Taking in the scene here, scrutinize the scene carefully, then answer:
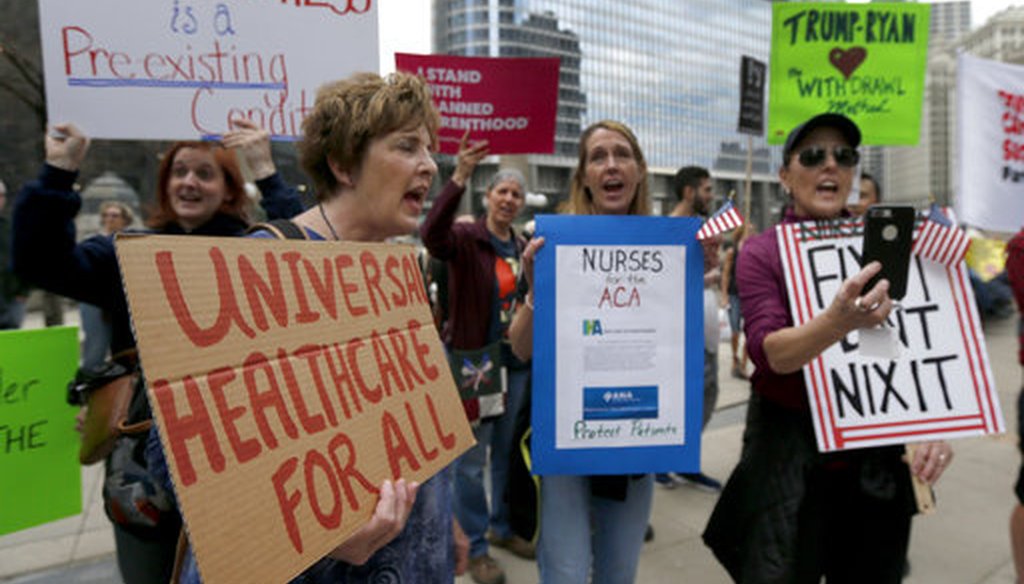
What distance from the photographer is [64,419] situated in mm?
2152

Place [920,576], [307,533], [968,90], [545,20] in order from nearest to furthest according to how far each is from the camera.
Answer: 1. [307,533]
2. [920,576]
3. [968,90]
4. [545,20]

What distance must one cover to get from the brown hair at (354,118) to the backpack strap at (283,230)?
182 millimetres

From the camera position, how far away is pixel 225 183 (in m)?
2.13

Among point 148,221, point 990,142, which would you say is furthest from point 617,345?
point 990,142

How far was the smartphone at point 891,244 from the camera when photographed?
4.57 ft

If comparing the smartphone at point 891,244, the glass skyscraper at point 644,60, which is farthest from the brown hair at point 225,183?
the glass skyscraper at point 644,60

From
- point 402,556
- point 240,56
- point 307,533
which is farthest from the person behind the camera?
point 240,56

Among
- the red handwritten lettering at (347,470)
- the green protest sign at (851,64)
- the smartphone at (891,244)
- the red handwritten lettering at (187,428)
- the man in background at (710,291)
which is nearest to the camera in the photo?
the red handwritten lettering at (187,428)

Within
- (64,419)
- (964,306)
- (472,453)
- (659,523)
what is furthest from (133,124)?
(659,523)

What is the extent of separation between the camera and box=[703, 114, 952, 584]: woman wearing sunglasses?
1725 mm

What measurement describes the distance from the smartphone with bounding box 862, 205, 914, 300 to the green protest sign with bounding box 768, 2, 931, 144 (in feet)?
9.44

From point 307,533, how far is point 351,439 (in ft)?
0.59

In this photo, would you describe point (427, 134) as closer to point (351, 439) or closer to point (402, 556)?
point (351, 439)

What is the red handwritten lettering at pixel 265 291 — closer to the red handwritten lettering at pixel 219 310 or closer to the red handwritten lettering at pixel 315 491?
the red handwritten lettering at pixel 219 310
